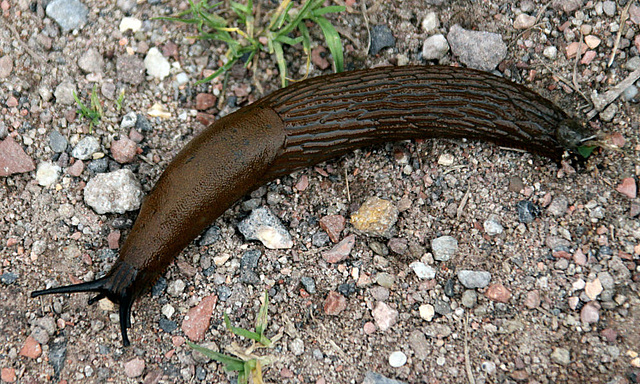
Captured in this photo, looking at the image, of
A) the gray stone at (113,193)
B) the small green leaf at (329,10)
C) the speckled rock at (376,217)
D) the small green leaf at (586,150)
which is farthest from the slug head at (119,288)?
the small green leaf at (586,150)

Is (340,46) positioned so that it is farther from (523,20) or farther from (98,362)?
(98,362)

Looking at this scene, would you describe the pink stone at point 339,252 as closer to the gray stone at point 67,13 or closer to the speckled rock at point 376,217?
the speckled rock at point 376,217

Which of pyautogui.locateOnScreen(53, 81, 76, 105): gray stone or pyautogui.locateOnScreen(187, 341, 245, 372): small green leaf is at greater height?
pyautogui.locateOnScreen(53, 81, 76, 105): gray stone

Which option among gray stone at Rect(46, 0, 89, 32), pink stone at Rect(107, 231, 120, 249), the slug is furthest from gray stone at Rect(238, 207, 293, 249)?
gray stone at Rect(46, 0, 89, 32)

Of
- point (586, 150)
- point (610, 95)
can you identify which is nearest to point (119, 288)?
point (586, 150)

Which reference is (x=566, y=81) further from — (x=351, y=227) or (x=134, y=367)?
(x=134, y=367)

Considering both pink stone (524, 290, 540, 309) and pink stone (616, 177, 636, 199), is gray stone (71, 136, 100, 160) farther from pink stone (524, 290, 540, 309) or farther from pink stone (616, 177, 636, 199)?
pink stone (616, 177, 636, 199)
